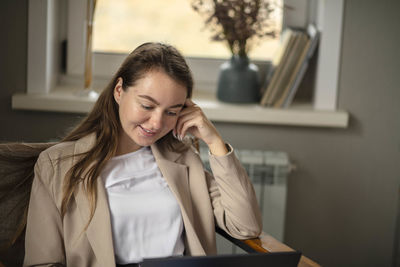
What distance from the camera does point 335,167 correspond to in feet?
8.25

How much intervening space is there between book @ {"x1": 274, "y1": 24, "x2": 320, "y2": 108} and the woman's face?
1.02 meters

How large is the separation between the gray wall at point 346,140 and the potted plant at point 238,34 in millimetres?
163

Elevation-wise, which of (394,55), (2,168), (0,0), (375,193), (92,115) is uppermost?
(0,0)

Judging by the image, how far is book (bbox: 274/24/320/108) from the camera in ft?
7.79

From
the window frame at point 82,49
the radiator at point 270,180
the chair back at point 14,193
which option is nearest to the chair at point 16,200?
the chair back at point 14,193

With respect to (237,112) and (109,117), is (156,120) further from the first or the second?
(237,112)

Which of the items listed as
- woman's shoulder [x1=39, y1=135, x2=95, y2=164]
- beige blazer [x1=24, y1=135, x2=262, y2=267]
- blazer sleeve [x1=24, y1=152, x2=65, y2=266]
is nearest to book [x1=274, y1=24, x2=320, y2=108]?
beige blazer [x1=24, y1=135, x2=262, y2=267]

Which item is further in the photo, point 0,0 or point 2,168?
point 0,0

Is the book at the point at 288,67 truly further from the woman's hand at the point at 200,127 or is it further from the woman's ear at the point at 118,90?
the woman's ear at the point at 118,90

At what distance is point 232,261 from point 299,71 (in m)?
1.40

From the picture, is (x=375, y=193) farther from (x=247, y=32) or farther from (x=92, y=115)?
(x=92, y=115)

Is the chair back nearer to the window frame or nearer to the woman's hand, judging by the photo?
the woman's hand

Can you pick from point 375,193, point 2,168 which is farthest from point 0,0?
point 375,193

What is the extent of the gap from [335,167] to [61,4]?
1536 millimetres
